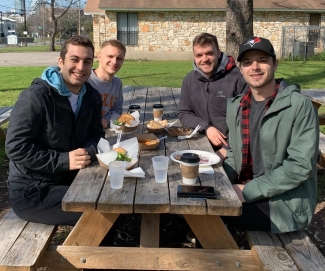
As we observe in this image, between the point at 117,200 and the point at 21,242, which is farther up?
the point at 117,200

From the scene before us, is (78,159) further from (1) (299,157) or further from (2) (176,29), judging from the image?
(2) (176,29)

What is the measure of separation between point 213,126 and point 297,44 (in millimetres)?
18264

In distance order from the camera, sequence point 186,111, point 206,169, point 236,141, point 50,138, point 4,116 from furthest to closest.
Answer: point 4,116
point 186,111
point 236,141
point 50,138
point 206,169

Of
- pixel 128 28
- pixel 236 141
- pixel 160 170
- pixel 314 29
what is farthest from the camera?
pixel 128 28

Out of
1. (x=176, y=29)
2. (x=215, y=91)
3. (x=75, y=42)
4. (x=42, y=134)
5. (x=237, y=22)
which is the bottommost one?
(x=42, y=134)

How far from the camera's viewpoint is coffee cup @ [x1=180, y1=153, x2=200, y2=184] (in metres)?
2.22

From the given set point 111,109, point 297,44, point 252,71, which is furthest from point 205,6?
point 252,71

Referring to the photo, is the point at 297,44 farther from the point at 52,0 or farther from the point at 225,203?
the point at 52,0

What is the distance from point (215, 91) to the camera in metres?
3.79

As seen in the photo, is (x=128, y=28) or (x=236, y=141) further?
(x=128, y=28)

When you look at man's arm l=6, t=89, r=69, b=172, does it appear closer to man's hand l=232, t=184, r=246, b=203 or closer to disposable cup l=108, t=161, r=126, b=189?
disposable cup l=108, t=161, r=126, b=189

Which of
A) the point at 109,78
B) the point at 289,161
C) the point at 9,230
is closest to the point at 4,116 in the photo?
the point at 109,78

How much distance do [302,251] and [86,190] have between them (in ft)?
4.04

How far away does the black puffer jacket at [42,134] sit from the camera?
2467 millimetres
